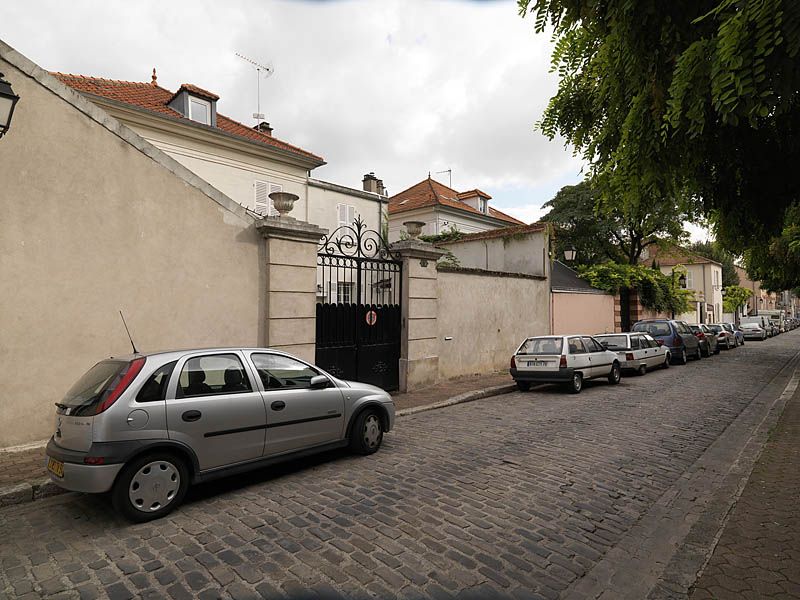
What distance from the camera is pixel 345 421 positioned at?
19.5 ft

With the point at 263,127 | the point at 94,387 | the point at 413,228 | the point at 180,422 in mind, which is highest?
the point at 263,127

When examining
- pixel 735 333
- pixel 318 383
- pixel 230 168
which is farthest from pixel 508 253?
pixel 735 333

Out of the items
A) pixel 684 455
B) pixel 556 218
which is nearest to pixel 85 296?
pixel 684 455

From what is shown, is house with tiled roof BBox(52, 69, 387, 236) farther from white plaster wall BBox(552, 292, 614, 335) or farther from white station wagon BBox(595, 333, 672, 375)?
white station wagon BBox(595, 333, 672, 375)

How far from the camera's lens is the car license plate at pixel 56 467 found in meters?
4.25

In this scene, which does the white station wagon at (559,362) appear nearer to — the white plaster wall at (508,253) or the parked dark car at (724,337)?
the white plaster wall at (508,253)

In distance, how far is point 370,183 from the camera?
2725cm

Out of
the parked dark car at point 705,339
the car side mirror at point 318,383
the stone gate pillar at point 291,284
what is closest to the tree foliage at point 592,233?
the parked dark car at point 705,339

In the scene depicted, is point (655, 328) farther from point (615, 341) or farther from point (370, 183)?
point (370, 183)

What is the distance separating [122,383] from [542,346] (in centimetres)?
942

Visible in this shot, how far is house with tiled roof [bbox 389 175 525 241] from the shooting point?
107 feet

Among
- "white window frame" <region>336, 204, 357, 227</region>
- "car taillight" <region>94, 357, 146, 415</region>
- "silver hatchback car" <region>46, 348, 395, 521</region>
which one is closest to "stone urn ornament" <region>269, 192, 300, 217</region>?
"silver hatchback car" <region>46, 348, 395, 521</region>

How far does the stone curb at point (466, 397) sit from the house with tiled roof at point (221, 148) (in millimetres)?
10898

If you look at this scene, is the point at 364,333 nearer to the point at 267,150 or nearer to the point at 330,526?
the point at 330,526
